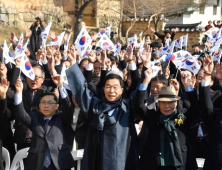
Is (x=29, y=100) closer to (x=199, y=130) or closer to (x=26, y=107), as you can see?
(x=26, y=107)

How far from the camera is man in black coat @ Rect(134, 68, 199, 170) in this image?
413cm

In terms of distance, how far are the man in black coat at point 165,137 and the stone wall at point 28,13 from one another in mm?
14965

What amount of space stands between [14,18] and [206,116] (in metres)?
15.8

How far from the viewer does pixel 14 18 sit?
61.3ft

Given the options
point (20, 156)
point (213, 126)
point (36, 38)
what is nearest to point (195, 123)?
point (213, 126)

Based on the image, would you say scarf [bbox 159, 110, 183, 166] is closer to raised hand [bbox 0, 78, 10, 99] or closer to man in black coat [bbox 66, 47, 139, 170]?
man in black coat [bbox 66, 47, 139, 170]

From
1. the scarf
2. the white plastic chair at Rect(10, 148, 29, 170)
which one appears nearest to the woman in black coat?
the white plastic chair at Rect(10, 148, 29, 170)

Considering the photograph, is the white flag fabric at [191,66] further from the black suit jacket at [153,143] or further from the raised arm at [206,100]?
the black suit jacket at [153,143]

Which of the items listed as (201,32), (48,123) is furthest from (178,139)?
(201,32)

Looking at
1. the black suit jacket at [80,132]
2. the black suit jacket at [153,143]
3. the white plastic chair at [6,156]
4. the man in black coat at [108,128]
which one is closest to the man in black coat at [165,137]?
the black suit jacket at [153,143]

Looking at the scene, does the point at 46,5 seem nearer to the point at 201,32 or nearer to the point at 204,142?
the point at 201,32

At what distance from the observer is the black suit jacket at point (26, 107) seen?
5.20 m

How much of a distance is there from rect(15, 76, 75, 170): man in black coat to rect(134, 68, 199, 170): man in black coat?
2.79 feet

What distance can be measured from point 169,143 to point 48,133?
1.33 metres
